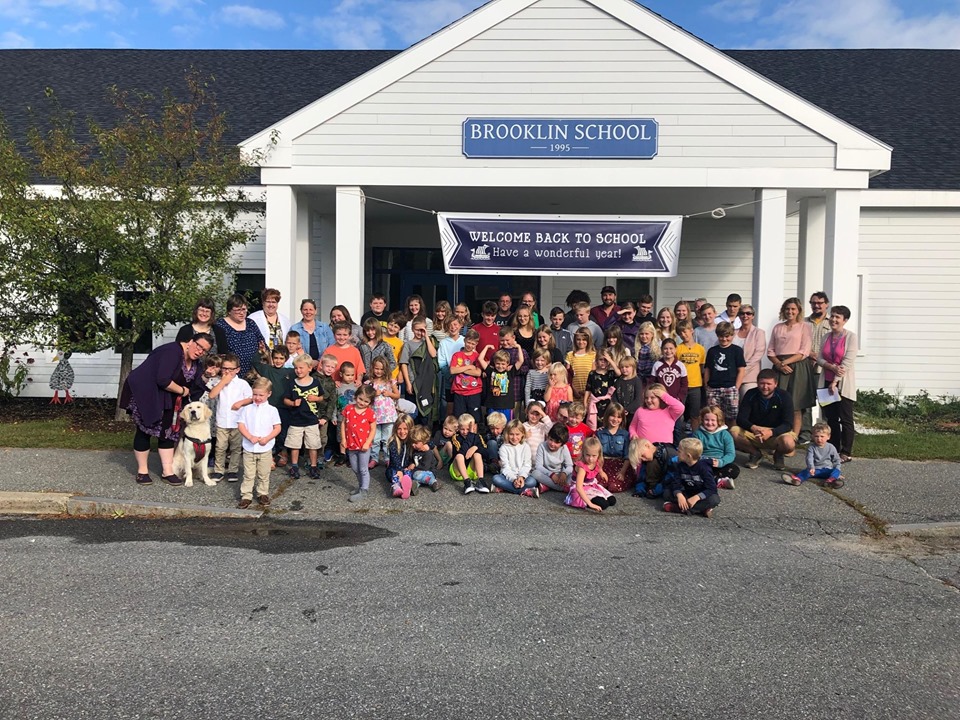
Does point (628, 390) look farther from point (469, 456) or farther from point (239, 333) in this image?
point (239, 333)

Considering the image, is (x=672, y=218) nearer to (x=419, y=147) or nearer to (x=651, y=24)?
(x=651, y=24)

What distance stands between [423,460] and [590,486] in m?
1.67

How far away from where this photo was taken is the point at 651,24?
33.1ft

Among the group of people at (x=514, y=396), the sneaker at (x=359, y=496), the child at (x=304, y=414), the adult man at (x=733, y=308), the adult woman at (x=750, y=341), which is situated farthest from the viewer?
the adult man at (x=733, y=308)

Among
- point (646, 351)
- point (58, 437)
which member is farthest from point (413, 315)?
point (58, 437)

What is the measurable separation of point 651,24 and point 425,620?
8.41 m

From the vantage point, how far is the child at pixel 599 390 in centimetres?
815

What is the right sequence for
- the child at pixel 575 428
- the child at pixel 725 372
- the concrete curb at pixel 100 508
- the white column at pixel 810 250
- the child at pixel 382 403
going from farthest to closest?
the white column at pixel 810 250 → the child at pixel 725 372 → the child at pixel 382 403 → the child at pixel 575 428 → the concrete curb at pixel 100 508

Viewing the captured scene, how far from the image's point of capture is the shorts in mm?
7973

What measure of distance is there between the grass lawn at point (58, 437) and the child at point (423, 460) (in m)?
3.90

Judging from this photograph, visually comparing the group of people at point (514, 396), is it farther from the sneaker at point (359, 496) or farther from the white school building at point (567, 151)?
the white school building at point (567, 151)

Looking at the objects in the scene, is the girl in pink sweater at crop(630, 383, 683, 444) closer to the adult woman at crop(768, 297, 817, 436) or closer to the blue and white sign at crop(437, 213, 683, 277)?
the adult woman at crop(768, 297, 817, 436)

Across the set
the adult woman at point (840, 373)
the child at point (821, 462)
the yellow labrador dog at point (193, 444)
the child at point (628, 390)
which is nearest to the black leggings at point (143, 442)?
the yellow labrador dog at point (193, 444)

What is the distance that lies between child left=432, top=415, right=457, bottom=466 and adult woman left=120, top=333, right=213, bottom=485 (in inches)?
94.4
